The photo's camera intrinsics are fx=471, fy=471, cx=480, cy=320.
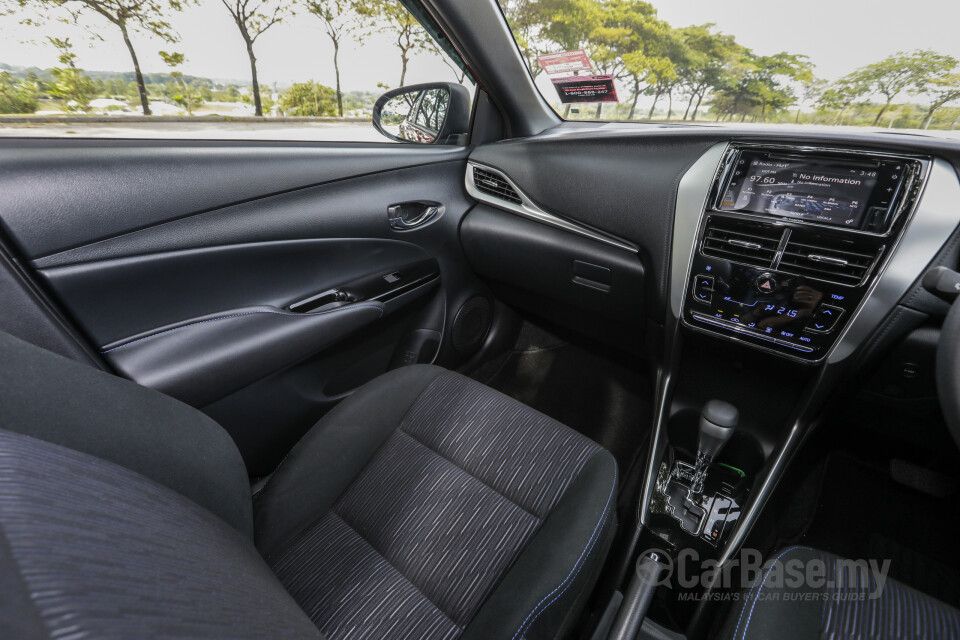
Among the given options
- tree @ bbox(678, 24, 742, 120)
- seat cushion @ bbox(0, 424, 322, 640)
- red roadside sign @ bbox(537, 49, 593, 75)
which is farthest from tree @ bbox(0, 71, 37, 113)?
tree @ bbox(678, 24, 742, 120)

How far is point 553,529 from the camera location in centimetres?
90

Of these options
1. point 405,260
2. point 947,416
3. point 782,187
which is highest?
point 782,187

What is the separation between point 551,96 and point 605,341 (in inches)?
38.1

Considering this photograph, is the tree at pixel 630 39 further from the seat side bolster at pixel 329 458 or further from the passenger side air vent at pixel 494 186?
the seat side bolster at pixel 329 458

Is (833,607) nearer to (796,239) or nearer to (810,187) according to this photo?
(796,239)

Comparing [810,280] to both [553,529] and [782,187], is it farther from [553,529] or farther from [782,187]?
[553,529]

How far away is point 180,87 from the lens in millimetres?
1198

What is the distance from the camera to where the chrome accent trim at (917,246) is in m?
0.94

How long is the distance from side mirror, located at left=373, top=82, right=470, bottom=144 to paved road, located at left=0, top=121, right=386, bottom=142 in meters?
0.09

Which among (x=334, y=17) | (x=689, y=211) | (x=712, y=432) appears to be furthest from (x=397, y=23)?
(x=712, y=432)

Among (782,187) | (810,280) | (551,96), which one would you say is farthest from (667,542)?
(551,96)

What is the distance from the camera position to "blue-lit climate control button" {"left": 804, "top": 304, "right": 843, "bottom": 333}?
1082 mm

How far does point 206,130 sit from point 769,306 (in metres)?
1.52

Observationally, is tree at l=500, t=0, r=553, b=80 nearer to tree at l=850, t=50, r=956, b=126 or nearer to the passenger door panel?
the passenger door panel
